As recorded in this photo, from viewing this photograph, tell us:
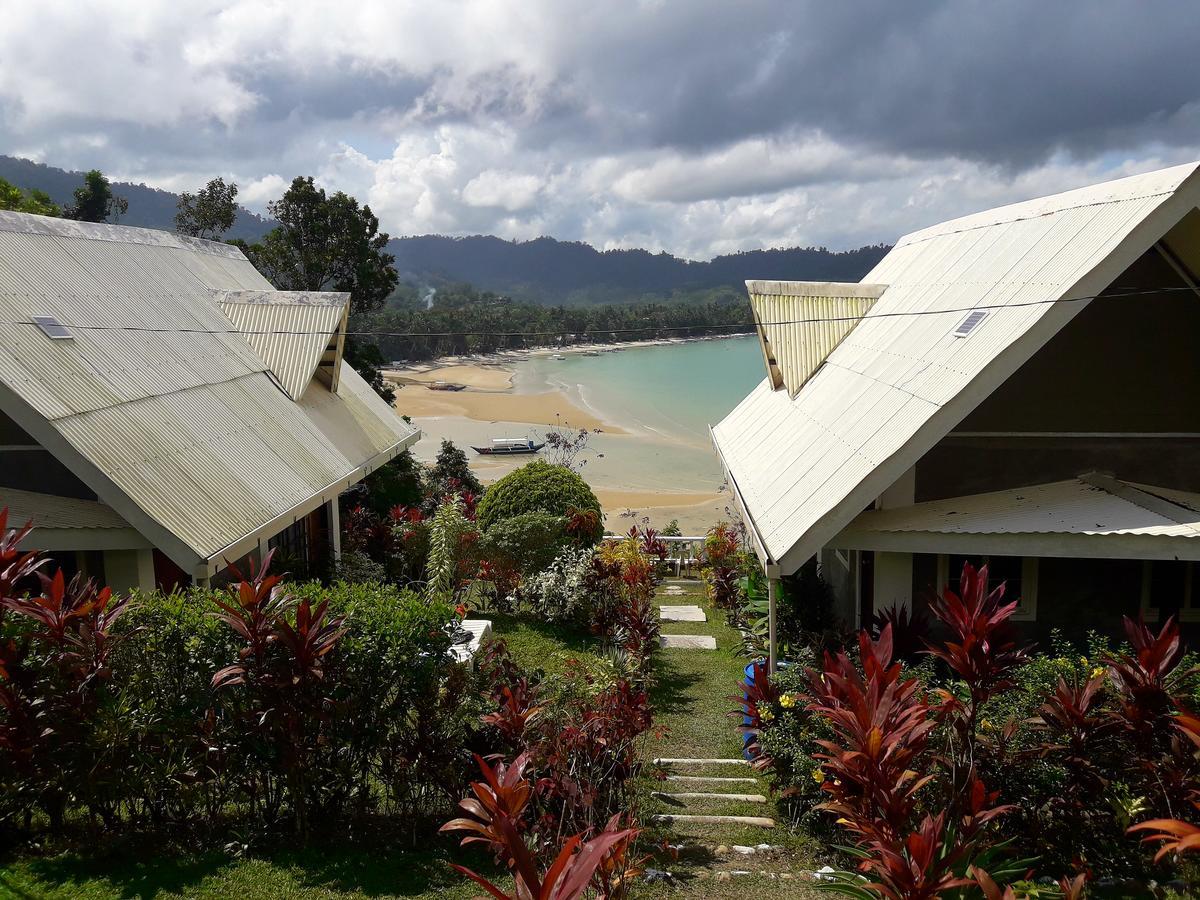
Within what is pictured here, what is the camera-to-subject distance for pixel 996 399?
1040 cm

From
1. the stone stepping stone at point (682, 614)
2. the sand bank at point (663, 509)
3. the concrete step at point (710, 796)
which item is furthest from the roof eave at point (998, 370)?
the sand bank at point (663, 509)

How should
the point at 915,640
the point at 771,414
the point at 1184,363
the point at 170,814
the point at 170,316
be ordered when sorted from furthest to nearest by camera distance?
the point at 771,414 → the point at 170,316 → the point at 1184,363 → the point at 915,640 → the point at 170,814

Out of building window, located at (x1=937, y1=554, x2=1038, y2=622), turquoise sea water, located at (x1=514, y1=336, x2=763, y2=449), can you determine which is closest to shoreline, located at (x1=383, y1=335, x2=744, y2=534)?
turquoise sea water, located at (x1=514, y1=336, x2=763, y2=449)

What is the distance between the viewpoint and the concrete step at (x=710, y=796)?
28.4ft

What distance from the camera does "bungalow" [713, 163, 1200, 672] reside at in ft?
28.7

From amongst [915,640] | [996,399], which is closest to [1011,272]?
[996,399]

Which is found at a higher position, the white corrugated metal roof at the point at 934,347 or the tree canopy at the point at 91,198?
the tree canopy at the point at 91,198

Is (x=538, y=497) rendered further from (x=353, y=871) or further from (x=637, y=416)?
(x=637, y=416)

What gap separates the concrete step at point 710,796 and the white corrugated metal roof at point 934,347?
2255 mm

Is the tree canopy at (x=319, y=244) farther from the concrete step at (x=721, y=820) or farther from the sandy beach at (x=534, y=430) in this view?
the concrete step at (x=721, y=820)

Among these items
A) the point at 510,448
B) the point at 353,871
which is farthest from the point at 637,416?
the point at 353,871

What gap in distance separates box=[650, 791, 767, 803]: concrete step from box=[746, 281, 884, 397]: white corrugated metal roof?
313 inches

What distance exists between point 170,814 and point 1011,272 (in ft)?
33.4

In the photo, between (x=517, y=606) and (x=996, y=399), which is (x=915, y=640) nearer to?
(x=996, y=399)
